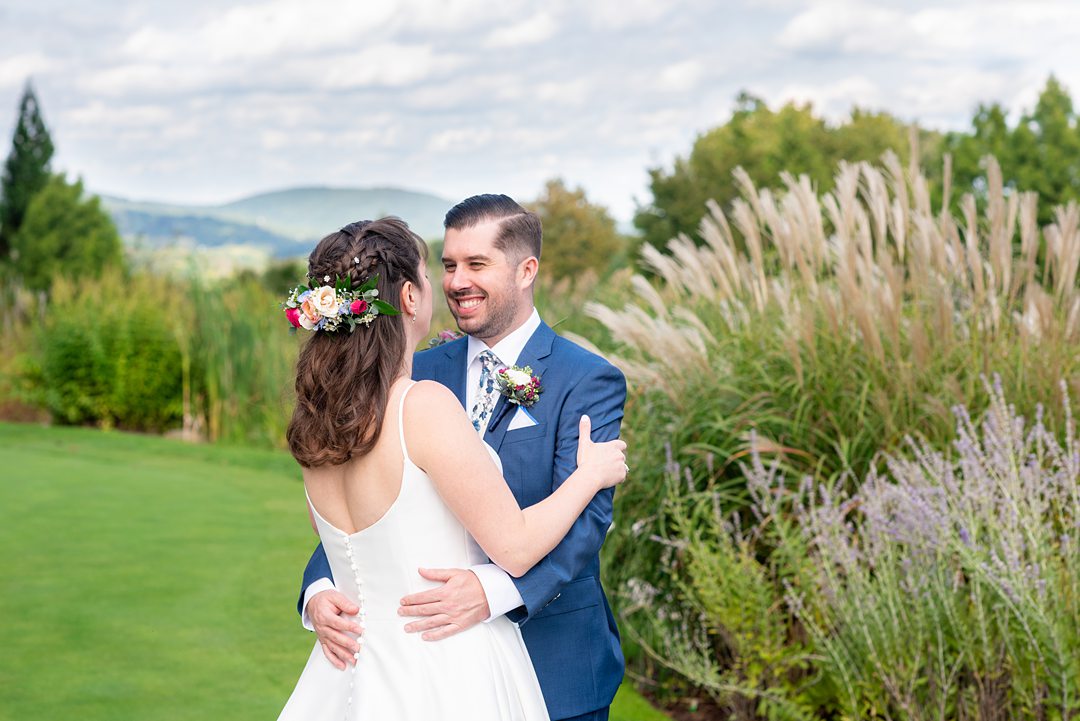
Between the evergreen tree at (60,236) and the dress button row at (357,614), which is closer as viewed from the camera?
the dress button row at (357,614)

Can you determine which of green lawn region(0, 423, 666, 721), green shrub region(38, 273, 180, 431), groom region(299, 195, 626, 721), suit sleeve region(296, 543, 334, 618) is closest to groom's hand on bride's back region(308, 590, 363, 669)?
groom region(299, 195, 626, 721)

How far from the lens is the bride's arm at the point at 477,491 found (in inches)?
102

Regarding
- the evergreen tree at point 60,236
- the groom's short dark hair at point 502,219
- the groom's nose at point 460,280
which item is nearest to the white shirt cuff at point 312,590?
the groom's nose at point 460,280

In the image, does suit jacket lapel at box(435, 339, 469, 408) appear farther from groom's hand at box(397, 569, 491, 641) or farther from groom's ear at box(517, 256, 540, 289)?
groom's hand at box(397, 569, 491, 641)

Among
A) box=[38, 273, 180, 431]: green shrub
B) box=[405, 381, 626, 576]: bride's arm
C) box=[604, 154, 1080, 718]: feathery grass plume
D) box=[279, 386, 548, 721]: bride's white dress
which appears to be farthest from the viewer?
box=[38, 273, 180, 431]: green shrub

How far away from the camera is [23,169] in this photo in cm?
3469

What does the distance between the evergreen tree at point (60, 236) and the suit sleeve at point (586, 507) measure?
27.3 m

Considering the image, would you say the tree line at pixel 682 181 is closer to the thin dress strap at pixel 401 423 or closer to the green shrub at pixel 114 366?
the green shrub at pixel 114 366

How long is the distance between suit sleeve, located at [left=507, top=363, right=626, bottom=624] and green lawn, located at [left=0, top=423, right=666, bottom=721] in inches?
111

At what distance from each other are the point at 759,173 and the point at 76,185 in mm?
17885

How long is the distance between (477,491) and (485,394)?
62 cm

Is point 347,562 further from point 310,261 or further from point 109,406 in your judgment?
point 109,406

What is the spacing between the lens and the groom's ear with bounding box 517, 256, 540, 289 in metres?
3.17

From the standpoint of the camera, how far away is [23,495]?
10102mm
